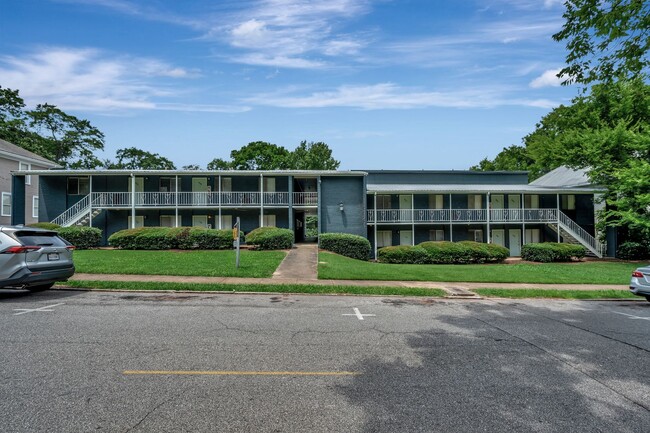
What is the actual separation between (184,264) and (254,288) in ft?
19.7

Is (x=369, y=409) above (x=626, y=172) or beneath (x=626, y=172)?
beneath

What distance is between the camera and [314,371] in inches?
181

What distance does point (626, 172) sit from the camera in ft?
74.3

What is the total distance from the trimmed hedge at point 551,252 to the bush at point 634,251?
4.30 metres

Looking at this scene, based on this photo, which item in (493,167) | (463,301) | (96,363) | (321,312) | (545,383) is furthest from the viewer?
(493,167)

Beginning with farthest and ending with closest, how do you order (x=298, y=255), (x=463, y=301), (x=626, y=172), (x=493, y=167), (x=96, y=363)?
(x=493, y=167)
(x=626, y=172)
(x=298, y=255)
(x=463, y=301)
(x=96, y=363)

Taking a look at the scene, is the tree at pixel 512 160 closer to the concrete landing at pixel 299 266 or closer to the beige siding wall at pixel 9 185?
the concrete landing at pixel 299 266

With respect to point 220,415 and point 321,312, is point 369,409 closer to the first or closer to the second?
point 220,415

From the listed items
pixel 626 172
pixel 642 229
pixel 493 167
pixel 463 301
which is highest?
pixel 493 167

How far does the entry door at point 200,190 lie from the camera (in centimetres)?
2721

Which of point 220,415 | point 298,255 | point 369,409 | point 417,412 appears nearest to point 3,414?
point 220,415

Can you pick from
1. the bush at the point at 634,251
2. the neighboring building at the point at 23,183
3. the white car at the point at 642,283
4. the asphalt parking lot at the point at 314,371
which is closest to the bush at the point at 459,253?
the bush at the point at 634,251

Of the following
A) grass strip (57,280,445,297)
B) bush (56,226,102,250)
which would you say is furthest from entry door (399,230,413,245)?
bush (56,226,102,250)

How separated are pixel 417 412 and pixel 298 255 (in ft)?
54.2
